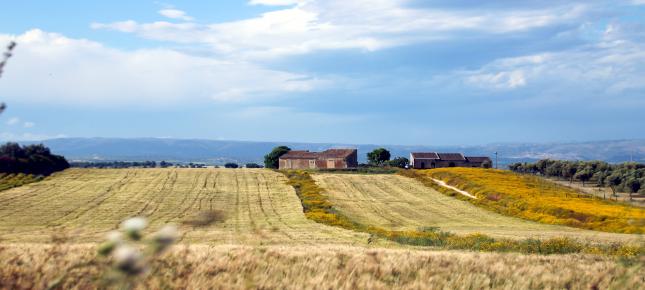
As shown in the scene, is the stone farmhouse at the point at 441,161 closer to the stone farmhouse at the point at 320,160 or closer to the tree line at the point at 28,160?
Answer: the stone farmhouse at the point at 320,160

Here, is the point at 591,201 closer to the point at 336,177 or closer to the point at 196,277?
the point at 336,177

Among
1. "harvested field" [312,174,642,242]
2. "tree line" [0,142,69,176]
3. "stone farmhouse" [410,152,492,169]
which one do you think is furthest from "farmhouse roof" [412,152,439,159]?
"tree line" [0,142,69,176]

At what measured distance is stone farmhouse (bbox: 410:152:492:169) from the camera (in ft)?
445

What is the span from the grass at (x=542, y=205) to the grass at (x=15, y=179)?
147 feet

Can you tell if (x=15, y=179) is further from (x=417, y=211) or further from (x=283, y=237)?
(x=283, y=237)

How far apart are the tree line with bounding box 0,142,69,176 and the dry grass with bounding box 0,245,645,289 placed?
252 ft

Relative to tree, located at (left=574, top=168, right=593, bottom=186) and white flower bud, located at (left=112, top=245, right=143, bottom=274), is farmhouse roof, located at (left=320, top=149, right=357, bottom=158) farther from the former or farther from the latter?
white flower bud, located at (left=112, top=245, right=143, bottom=274)

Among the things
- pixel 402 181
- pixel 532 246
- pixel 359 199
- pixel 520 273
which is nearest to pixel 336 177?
pixel 402 181

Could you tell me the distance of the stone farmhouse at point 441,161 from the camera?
136 metres

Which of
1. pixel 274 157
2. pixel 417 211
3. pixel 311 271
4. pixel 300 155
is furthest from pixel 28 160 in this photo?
pixel 311 271

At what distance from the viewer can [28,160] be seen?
8188 cm

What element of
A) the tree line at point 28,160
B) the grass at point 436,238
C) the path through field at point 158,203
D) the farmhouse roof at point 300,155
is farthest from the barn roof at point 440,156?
the tree line at point 28,160

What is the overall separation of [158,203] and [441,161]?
8961cm

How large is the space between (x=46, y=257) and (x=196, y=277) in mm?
1645
